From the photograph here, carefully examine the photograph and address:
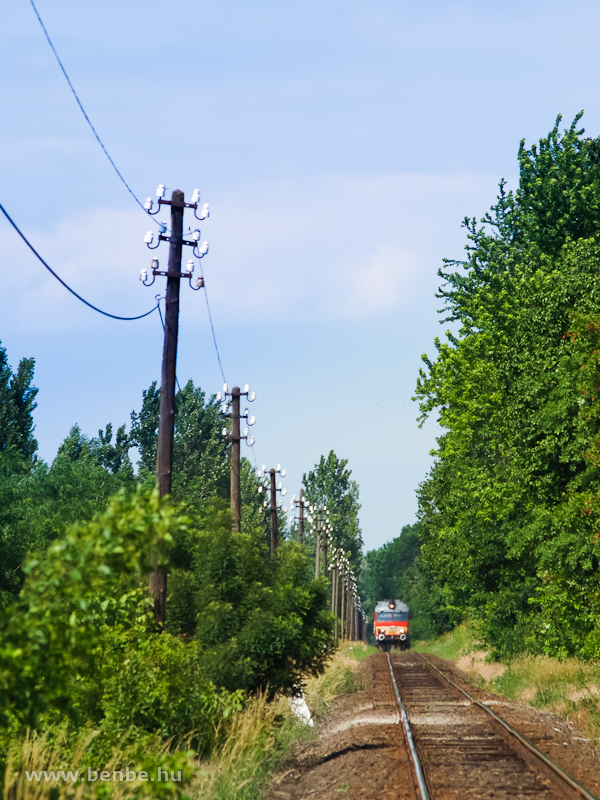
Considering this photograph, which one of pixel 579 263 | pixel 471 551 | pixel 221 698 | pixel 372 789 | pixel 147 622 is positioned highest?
pixel 579 263

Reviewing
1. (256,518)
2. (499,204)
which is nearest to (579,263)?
(499,204)

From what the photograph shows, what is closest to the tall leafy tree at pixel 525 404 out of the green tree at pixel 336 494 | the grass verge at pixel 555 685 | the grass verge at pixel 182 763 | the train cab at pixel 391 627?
the grass verge at pixel 555 685

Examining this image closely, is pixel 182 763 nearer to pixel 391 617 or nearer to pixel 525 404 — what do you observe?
pixel 525 404

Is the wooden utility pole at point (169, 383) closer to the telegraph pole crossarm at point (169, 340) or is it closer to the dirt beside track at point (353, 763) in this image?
the telegraph pole crossarm at point (169, 340)

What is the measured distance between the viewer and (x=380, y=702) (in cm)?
2359

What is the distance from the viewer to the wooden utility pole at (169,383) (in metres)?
13.8

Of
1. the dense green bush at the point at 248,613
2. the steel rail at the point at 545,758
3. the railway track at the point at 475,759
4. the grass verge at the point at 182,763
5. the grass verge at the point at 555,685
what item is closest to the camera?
the grass verge at the point at 182,763

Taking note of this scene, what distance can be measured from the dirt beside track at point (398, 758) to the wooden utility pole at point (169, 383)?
345 centimetres

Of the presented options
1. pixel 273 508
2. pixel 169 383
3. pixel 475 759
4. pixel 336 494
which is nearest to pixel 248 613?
pixel 169 383

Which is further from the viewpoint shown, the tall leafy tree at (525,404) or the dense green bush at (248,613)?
the tall leafy tree at (525,404)

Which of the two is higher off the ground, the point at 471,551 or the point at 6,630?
the point at 471,551

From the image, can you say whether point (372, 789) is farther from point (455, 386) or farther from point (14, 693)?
point (455, 386)

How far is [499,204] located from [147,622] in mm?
30324

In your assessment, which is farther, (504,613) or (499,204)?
(499,204)
